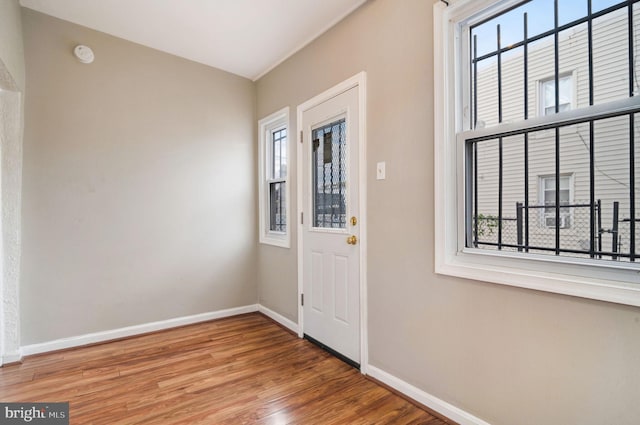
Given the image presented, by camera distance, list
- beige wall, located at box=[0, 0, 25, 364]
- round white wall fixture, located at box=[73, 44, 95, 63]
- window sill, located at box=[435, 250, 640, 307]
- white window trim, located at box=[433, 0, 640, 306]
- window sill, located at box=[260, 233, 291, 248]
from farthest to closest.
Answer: window sill, located at box=[260, 233, 291, 248]
round white wall fixture, located at box=[73, 44, 95, 63]
beige wall, located at box=[0, 0, 25, 364]
white window trim, located at box=[433, 0, 640, 306]
window sill, located at box=[435, 250, 640, 307]

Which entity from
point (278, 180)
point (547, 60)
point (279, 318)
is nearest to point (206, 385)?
point (279, 318)

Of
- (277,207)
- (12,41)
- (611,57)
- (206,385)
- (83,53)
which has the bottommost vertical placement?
(206,385)

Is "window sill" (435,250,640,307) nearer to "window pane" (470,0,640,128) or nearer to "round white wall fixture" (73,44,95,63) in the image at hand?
"window pane" (470,0,640,128)

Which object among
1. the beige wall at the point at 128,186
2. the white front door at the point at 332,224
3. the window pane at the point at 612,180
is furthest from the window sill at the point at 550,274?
the beige wall at the point at 128,186

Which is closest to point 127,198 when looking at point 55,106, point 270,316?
point 55,106

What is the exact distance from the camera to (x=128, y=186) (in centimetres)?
295

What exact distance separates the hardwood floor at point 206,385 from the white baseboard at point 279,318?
0.58ft

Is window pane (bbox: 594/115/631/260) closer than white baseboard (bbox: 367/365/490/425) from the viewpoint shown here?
Yes

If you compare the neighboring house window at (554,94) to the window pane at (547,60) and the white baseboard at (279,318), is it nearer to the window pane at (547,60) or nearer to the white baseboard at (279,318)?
the window pane at (547,60)

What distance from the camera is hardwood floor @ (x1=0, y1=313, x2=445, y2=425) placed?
1829 millimetres

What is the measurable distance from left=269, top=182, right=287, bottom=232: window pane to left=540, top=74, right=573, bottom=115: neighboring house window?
7.82 feet

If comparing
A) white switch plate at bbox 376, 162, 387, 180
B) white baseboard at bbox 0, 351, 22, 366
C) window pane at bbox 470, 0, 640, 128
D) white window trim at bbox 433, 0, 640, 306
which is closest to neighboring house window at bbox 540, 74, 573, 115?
window pane at bbox 470, 0, 640, 128

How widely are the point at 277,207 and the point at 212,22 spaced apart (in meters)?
1.81

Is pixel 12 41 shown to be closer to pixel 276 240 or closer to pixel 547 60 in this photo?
pixel 276 240
